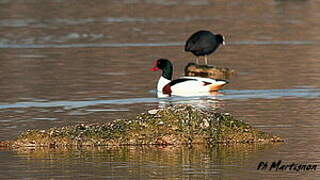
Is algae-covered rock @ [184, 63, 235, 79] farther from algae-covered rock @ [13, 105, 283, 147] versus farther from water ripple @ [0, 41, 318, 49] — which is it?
algae-covered rock @ [13, 105, 283, 147]

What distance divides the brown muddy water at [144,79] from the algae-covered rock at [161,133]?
1.35 feet

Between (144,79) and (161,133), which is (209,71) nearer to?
(144,79)

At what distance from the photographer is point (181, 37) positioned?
3844 centimetres

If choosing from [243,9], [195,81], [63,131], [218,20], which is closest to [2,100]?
[195,81]

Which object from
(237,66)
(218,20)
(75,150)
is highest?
(218,20)

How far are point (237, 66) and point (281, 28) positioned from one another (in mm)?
13507

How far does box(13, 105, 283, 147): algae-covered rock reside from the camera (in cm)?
1492

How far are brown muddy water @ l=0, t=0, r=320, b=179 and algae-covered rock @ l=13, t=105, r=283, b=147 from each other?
Answer: 1.35 feet

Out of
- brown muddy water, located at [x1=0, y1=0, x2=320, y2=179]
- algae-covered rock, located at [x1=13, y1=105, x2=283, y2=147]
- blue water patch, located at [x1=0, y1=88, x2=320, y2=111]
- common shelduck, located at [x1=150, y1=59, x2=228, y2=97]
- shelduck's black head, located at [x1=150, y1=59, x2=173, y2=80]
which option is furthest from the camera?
shelduck's black head, located at [x1=150, y1=59, x2=173, y2=80]

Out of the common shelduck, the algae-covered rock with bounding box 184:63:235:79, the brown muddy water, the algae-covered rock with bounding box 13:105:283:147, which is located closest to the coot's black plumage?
the algae-covered rock with bounding box 184:63:235:79

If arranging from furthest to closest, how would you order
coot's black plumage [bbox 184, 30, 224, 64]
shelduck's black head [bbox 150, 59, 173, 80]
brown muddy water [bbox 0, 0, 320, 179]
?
coot's black plumage [bbox 184, 30, 224, 64]
shelduck's black head [bbox 150, 59, 173, 80]
brown muddy water [bbox 0, 0, 320, 179]

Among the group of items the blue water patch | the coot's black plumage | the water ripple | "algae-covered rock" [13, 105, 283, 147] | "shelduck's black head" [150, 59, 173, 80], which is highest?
the water ripple

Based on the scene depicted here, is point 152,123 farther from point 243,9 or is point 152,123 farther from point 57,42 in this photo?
point 243,9

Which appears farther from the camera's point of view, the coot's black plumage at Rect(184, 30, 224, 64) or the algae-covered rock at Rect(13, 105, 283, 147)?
the coot's black plumage at Rect(184, 30, 224, 64)
